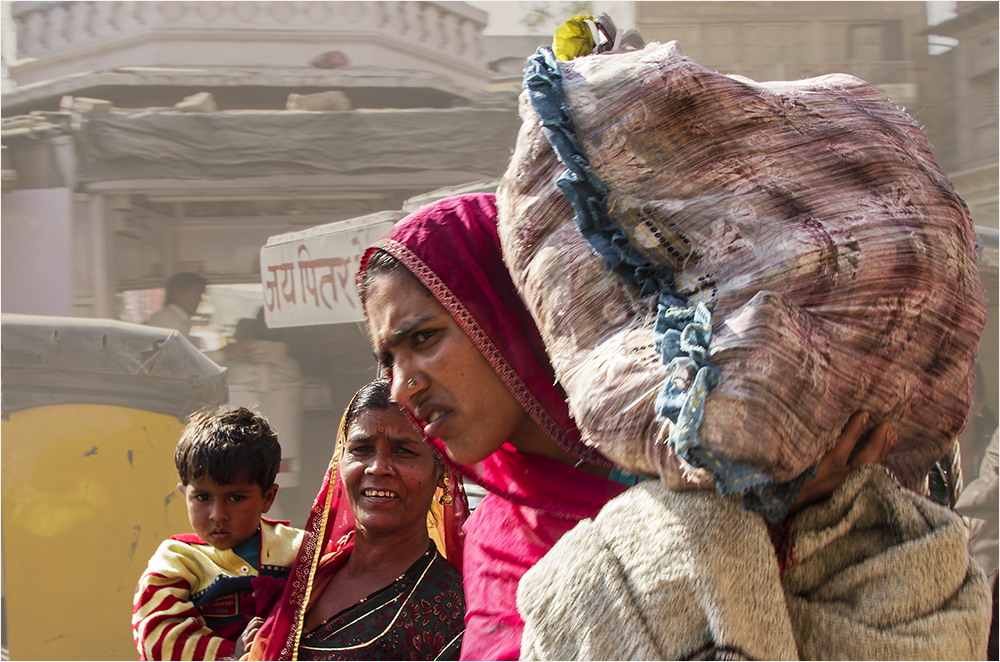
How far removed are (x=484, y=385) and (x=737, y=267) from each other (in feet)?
2.04

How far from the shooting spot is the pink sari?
1382mm

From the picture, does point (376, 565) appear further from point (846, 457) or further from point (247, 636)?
point (846, 457)

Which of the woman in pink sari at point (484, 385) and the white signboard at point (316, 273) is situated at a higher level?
the woman in pink sari at point (484, 385)

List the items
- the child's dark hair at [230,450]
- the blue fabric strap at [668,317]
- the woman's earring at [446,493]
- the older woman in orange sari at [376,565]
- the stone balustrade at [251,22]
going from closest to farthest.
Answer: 1. the blue fabric strap at [668,317]
2. the older woman in orange sari at [376,565]
3. the woman's earring at [446,493]
4. the child's dark hair at [230,450]
5. the stone balustrade at [251,22]

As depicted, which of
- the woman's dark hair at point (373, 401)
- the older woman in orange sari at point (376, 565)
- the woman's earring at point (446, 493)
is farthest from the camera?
the woman's earring at point (446, 493)

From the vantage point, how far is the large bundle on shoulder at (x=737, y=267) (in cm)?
84

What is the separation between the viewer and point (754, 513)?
869 millimetres

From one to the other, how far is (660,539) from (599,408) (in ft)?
0.53

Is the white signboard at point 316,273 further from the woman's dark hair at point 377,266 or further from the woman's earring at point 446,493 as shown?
the woman's dark hair at point 377,266

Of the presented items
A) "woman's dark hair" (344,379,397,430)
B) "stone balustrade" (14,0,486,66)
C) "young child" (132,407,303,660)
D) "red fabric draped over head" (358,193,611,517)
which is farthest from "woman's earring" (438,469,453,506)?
"stone balustrade" (14,0,486,66)

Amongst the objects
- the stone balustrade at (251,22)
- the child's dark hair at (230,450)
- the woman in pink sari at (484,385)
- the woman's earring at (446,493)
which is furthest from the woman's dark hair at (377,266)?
the stone balustrade at (251,22)


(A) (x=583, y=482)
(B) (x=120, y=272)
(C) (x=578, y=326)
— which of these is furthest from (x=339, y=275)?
(C) (x=578, y=326)

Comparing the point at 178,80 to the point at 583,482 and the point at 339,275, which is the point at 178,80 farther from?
the point at 583,482

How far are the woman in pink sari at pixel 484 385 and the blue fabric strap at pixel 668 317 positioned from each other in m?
0.45
